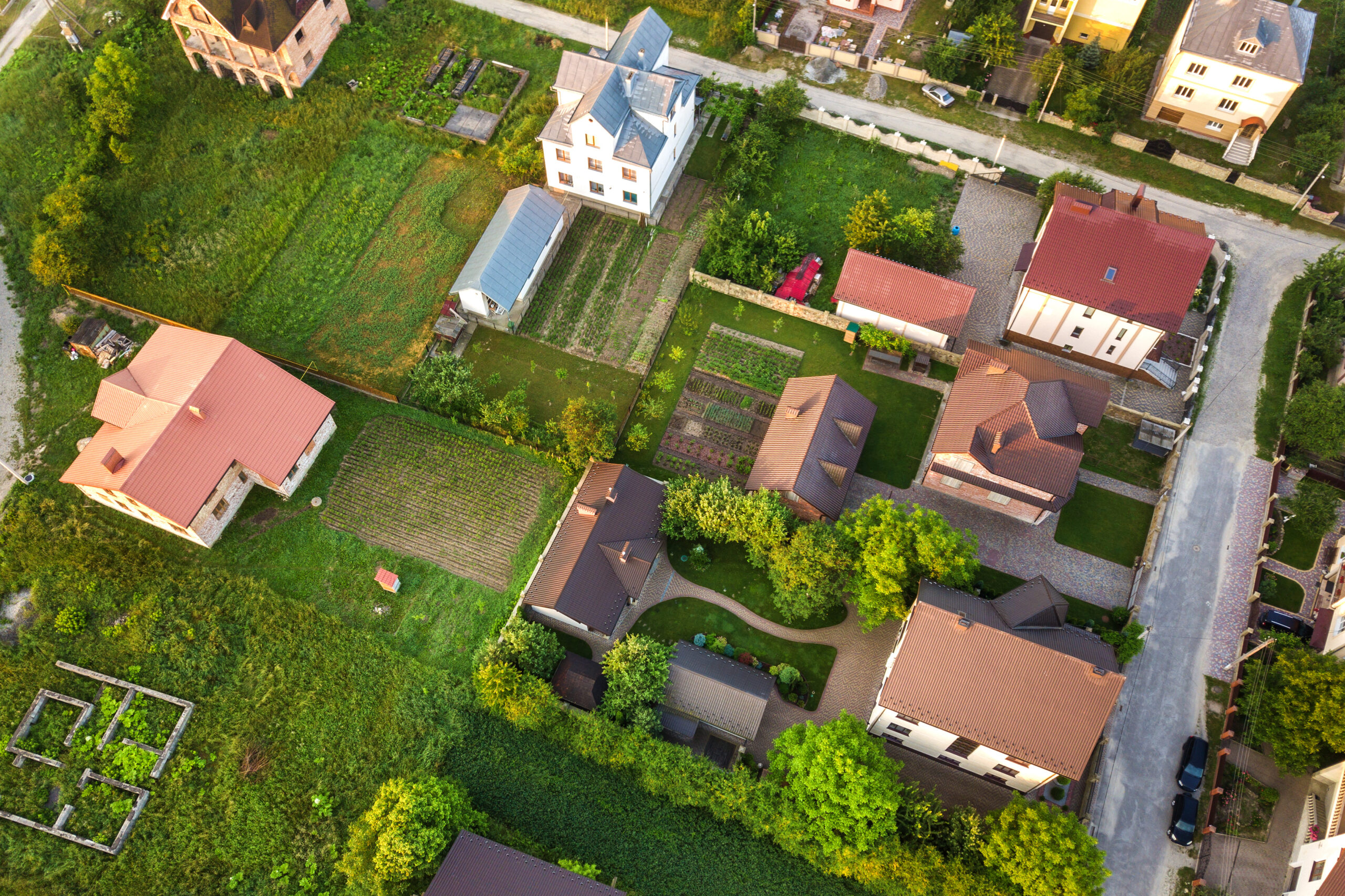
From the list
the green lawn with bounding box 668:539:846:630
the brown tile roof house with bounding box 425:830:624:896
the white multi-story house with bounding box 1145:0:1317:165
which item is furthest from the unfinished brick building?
the white multi-story house with bounding box 1145:0:1317:165

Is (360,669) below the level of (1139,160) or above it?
below

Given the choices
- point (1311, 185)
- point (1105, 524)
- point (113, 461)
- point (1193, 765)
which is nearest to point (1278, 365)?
point (1311, 185)

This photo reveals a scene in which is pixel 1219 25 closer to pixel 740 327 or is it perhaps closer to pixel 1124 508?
pixel 1124 508

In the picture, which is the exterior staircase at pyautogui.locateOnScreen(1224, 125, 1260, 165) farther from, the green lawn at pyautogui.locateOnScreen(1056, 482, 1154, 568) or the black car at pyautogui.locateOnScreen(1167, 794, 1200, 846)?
the black car at pyautogui.locateOnScreen(1167, 794, 1200, 846)

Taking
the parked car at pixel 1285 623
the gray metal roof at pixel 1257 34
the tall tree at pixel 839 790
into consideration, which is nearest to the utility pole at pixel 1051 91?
the gray metal roof at pixel 1257 34

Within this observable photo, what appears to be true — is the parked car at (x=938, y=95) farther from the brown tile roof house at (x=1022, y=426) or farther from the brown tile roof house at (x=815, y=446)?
the brown tile roof house at (x=815, y=446)

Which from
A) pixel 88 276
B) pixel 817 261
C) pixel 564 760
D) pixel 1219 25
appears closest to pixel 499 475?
pixel 564 760
